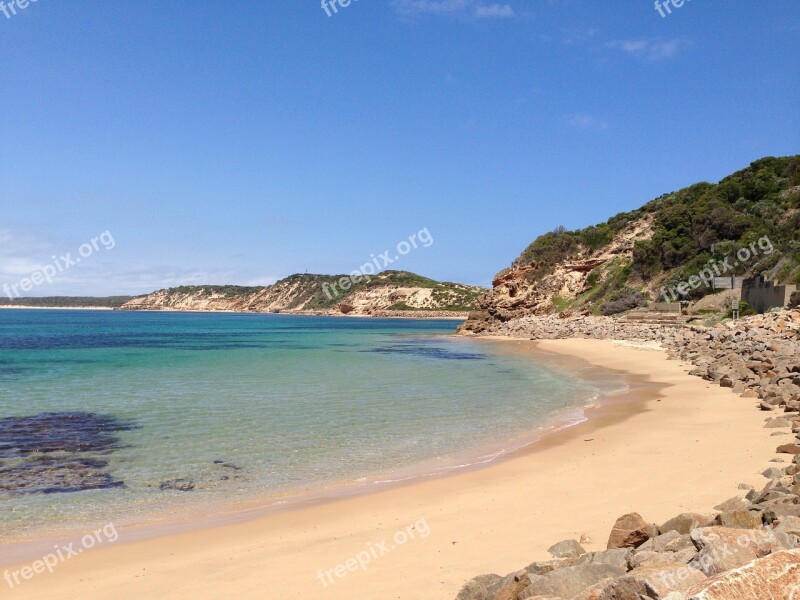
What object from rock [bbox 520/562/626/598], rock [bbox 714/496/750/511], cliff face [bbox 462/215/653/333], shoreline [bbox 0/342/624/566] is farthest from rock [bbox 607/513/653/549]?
cliff face [bbox 462/215/653/333]

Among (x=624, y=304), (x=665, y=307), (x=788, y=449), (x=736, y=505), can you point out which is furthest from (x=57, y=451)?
(x=624, y=304)

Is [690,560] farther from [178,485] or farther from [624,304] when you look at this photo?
[624,304]

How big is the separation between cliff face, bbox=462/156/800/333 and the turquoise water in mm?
25982

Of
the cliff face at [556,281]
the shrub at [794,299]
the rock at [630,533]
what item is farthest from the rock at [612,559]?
the cliff face at [556,281]

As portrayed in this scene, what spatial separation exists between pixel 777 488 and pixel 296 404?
13.4 metres

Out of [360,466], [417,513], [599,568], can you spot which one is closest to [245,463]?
[360,466]

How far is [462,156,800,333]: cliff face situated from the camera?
44.5 meters

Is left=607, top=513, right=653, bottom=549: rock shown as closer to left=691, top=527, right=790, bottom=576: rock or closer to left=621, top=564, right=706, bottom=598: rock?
left=691, top=527, right=790, bottom=576: rock

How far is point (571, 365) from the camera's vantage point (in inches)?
1126

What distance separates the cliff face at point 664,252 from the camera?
44531mm

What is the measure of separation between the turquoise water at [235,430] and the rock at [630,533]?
4997 mm

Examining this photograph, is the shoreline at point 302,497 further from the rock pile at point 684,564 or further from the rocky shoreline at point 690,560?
the rock pile at point 684,564

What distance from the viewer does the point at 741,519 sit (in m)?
4.95

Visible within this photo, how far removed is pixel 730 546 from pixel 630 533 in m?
1.53
